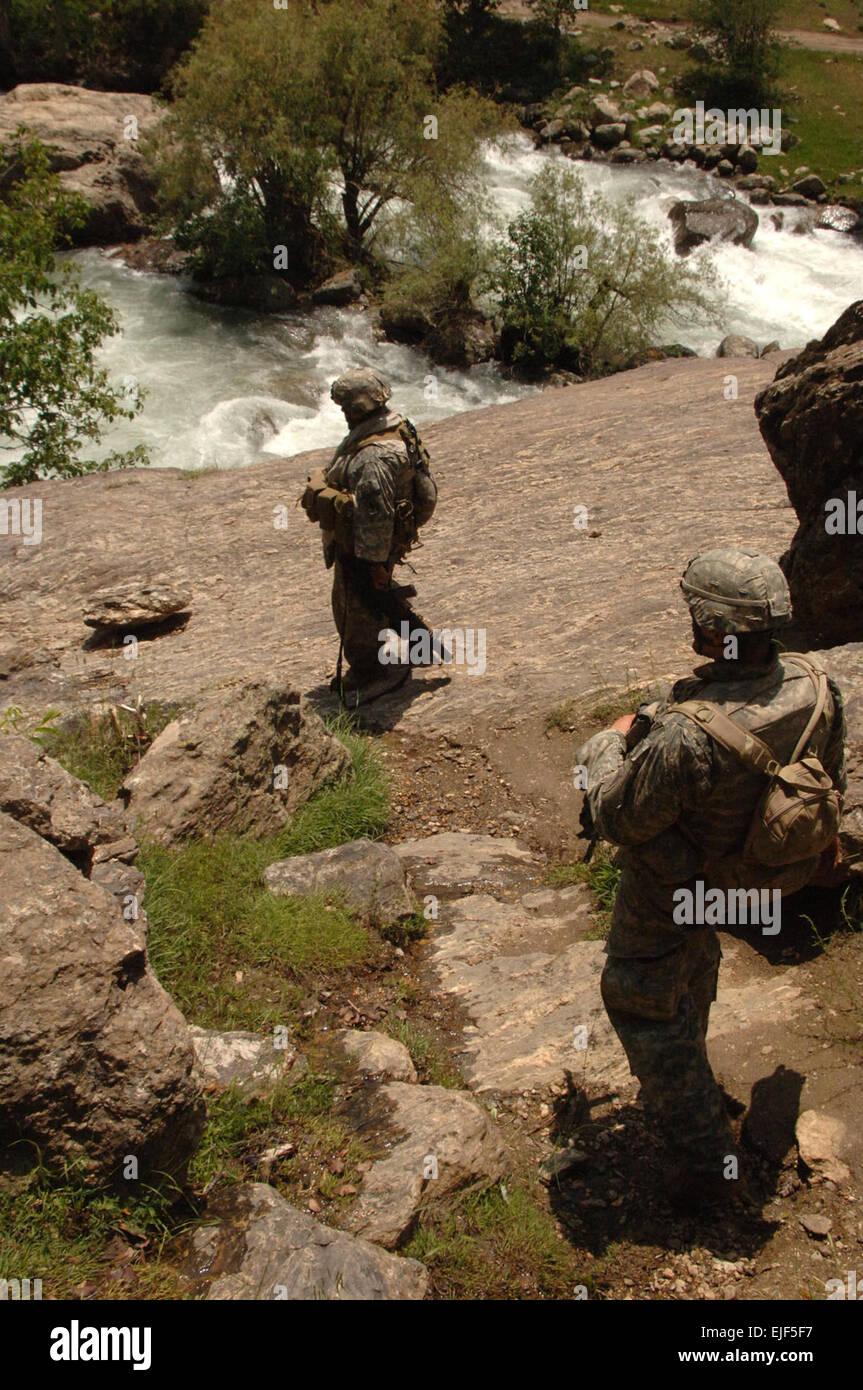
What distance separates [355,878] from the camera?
5.72 metres

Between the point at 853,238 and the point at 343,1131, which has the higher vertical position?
the point at 853,238

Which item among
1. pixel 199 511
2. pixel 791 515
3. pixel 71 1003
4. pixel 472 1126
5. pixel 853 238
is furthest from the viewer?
pixel 853 238

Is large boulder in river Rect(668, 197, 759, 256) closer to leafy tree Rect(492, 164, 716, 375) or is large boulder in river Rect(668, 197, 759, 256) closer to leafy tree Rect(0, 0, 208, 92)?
leafy tree Rect(492, 164, 716, 375)

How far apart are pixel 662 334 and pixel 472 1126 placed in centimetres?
2150

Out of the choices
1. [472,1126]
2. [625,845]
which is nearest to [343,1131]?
[472,1126]

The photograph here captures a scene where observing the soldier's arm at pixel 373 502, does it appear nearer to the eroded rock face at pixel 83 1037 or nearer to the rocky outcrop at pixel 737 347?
the eroded rock face at pixel 83 1037

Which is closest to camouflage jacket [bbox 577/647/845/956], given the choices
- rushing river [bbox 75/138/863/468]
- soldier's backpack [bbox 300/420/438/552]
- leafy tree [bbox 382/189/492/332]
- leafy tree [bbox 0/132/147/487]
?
soldier's backpack [bbox 300/420/438/552]

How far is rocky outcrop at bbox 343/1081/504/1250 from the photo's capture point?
3.82m

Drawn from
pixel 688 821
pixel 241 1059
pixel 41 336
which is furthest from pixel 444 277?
pixel 688 821

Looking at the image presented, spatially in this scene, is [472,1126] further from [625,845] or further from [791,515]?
[791,515]

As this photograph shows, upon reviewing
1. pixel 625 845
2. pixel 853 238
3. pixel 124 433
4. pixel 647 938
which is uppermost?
pixel 853 238

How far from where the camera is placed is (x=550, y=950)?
5465 mm

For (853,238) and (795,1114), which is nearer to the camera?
(795,1114)

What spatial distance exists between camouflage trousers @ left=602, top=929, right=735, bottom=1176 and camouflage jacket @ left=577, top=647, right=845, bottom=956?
0.09 metres
